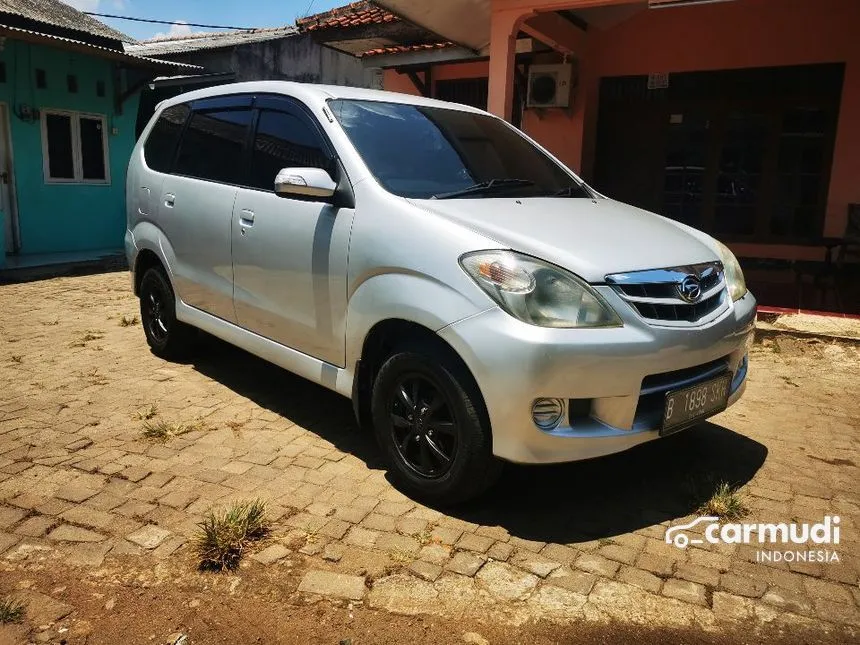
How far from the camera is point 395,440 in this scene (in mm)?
3105

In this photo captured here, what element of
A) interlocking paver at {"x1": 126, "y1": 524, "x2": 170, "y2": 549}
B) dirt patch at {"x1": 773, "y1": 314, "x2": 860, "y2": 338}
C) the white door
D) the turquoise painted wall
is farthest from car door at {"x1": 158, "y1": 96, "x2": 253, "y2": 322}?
the turquoise painted wall

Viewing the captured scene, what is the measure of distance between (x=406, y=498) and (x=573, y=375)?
3.48 feet

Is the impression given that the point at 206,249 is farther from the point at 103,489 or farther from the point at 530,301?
the point at 530,301

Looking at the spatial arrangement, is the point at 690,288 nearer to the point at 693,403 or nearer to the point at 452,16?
the point at 693,403

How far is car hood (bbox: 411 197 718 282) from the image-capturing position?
2725 millimetres

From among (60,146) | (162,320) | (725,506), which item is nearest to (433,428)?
(725,506)

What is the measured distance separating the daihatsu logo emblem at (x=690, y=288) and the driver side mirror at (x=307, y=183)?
1.65 metres

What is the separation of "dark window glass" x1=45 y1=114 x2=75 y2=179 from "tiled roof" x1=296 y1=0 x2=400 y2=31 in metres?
4.55

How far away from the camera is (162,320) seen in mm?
5094

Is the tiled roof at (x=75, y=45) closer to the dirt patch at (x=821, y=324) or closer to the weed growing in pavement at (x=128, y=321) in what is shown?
the weed growing in pavement at (x=128, y=321)

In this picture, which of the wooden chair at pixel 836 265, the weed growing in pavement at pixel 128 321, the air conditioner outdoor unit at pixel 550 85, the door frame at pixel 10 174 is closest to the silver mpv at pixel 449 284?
the weed growing in pavement at pixel 128 321

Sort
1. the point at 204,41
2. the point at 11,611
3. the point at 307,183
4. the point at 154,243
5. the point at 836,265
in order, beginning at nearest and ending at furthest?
the point at 11,611 < the point at 307,183 < the point at 154,243 < the point at 836,265 < the point at 204,41

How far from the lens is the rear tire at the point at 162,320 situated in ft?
16.0

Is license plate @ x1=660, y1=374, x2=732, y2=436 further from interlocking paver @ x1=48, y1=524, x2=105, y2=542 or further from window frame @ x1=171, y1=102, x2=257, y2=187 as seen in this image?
window frame @ x1=171, y1=102, x2=257, y2=187
